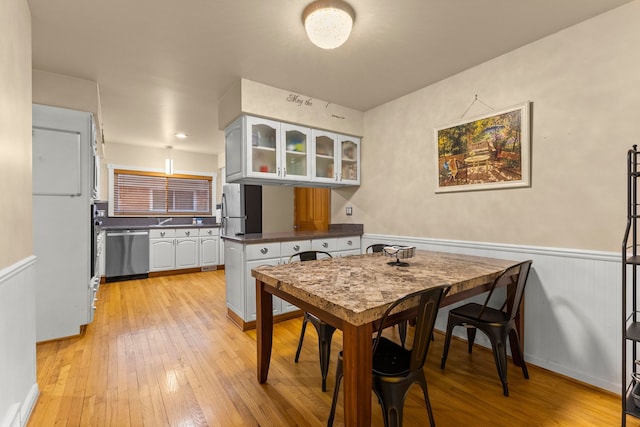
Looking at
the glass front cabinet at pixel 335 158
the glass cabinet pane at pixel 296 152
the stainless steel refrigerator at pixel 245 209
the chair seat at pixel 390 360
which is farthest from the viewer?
the stainless steel refrigerator at pixel 245 209

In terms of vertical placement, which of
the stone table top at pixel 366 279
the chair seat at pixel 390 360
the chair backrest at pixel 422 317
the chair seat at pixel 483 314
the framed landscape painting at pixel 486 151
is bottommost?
the chair seat at pixel 390 360

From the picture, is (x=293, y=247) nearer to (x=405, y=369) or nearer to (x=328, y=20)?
(x=405, y=369)

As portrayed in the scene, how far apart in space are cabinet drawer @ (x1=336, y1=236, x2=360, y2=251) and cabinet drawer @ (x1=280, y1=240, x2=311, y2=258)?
0.44 metres

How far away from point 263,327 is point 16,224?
1463mm

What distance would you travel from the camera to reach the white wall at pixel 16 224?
1382 mm

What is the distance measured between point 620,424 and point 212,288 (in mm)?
4381

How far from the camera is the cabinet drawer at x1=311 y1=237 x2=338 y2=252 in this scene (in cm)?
339

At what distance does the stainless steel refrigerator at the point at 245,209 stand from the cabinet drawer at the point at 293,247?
5.48 feet

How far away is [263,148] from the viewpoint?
3.09 meters

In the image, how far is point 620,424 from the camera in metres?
1.63

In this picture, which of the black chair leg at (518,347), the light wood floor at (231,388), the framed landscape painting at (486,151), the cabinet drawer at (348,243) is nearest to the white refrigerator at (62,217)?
the light wood floor at (231,388)

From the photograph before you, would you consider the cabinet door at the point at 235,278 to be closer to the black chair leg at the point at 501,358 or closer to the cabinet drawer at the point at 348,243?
the cabinet drawer at the point at 348,243

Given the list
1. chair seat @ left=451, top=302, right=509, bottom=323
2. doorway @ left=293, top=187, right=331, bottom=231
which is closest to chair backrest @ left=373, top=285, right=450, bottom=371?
chair seat @ left=451, top=302, right=509, bottom=323

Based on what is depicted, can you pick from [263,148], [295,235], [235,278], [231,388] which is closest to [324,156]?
[263,148]
